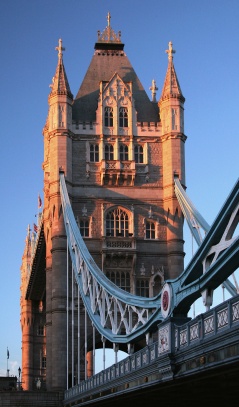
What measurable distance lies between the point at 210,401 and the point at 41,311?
64260mm

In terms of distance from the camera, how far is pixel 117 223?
71.8 meters

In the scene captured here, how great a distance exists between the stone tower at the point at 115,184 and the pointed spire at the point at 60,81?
0.25 feet

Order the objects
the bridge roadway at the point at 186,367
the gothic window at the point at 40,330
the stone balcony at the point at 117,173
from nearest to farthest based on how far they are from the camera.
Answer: the bridge roadway at the point at 186,367, the stone balcony at the point at 117,173, the gothic window at the point at 40,330

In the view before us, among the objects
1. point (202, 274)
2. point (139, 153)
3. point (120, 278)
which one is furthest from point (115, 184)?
point (202, 274)

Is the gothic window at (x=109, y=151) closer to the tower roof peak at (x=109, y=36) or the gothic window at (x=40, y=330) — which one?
the tower roof peak at (x=109, y=36)

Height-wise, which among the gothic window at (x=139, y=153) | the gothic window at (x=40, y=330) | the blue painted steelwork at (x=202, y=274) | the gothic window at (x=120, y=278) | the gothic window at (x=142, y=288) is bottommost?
the blue painted steelwork at (x=202, y=274)

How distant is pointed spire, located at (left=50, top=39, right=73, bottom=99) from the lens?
73531 mm

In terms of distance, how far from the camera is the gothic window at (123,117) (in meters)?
74.8

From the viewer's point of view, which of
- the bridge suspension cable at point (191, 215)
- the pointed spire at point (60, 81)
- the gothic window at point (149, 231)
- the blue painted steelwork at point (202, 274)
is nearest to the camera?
the blue painted steelwork at point (202, 274)

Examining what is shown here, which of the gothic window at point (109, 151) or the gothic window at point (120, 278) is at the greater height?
the gothic window at point (109, 151)

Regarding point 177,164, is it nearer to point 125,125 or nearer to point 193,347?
point 125,125

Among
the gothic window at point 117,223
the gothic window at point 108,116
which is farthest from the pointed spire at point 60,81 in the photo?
the gothic window at point 117,223

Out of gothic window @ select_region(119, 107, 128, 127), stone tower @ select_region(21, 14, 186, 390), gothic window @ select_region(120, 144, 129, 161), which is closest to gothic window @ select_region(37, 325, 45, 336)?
stone tower @ select_region(21, 14, 186, 390)

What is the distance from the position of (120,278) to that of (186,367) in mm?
40305
